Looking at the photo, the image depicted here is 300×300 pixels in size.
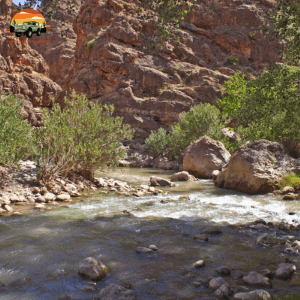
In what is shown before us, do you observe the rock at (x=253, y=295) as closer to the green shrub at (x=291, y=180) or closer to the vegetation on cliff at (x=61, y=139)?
the vegetation on cliff at (x=61, y=139)

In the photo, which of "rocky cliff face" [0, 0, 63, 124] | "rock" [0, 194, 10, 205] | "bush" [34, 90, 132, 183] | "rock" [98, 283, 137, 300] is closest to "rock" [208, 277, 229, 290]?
"rock" [98, 283, 137, 300]

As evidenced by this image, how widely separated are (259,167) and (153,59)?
37.5 m

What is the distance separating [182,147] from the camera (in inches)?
1253

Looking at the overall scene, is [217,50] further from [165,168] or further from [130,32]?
[165,168]

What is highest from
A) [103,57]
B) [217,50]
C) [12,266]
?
[217,50]

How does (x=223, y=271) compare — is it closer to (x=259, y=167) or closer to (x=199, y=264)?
(x=199, y=264)

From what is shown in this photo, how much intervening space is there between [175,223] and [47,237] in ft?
11.8

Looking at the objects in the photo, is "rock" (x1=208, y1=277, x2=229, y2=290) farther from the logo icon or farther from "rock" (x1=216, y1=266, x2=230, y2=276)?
the logo icon

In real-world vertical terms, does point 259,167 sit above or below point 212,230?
above

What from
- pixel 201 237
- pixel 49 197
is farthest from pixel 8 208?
pixel 201 237

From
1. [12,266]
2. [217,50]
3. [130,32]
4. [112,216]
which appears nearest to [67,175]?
[112,216]

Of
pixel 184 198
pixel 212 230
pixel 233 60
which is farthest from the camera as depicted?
pixel 233 60

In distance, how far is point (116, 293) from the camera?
3686 millimetres

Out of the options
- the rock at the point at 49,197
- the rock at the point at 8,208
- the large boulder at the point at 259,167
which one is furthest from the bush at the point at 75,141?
the large boulder at the point at 259,167
